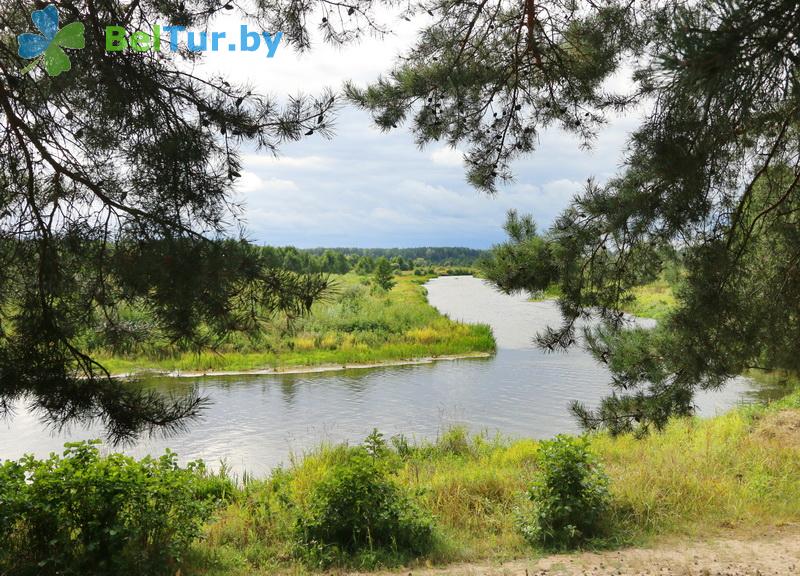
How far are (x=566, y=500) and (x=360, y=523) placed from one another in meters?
1.67

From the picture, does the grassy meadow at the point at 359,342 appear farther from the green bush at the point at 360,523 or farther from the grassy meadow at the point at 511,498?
the green bush at the point at 360,523

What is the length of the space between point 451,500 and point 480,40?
397 centimetres

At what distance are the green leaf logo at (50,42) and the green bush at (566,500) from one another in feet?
14.3

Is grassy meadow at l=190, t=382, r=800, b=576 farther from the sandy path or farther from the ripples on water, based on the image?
the ripples on water

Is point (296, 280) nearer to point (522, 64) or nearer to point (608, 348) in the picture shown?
point (522, 64)

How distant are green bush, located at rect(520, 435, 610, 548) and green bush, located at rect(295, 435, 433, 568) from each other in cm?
90

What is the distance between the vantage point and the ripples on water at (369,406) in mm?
9828

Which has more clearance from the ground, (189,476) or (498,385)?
(189,476)

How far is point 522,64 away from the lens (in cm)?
407

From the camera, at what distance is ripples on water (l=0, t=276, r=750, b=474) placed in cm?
983

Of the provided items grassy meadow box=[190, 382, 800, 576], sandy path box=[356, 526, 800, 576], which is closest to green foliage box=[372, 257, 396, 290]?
grassy meadow box=[190, 382, 800, 576]

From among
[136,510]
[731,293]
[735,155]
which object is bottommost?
[136,510]

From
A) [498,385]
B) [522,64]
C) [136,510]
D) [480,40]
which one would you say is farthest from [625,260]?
[498,385]

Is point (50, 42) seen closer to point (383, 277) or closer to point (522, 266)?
point (522, 266)
